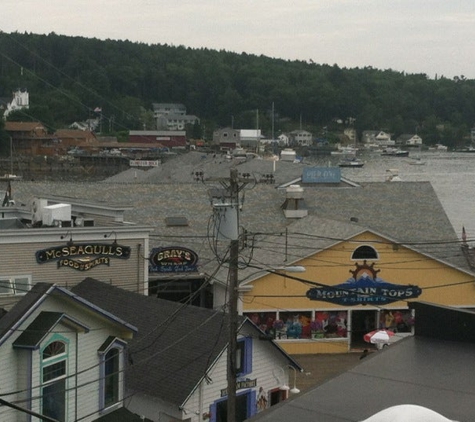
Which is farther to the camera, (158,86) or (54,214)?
(158,86)

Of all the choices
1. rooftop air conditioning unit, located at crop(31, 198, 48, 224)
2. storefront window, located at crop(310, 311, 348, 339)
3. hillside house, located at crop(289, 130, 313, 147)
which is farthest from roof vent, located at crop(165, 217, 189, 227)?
hillside house, located at crop(289, 130, 313, 147)

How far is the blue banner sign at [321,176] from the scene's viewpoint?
1245 inches

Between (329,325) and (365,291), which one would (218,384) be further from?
(365,291)

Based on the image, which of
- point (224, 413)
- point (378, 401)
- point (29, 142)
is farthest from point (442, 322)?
point (29, 142)

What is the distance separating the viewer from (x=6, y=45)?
153 meters

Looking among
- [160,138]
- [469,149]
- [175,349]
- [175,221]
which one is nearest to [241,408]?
[175,349]

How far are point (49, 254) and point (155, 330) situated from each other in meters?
3.08

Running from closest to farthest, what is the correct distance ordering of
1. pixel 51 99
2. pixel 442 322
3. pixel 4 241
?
1. pixel 442 322
2. pixel 4 241
3. pixel 51 99

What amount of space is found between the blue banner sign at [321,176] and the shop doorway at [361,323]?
11.1 m

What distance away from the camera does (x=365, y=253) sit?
2097 cm

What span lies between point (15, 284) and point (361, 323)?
8057mm

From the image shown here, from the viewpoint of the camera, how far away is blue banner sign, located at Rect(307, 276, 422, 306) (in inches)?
805

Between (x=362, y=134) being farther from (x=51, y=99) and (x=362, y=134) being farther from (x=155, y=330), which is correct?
(x=155, y=330)

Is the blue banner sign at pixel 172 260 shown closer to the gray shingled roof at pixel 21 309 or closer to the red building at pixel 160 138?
the gray shingled roof at pixel 21 309
